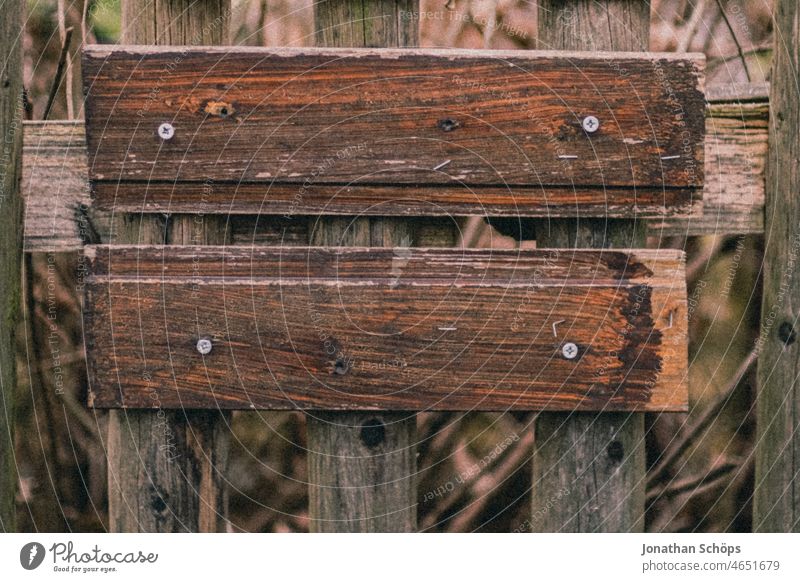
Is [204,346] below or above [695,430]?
above

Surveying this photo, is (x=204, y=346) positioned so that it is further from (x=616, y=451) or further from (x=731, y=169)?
(x=731, y=169)

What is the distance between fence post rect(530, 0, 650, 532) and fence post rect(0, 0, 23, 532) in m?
1.12

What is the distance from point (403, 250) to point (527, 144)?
0.33m

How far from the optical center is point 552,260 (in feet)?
6.63

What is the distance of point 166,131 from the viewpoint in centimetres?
200

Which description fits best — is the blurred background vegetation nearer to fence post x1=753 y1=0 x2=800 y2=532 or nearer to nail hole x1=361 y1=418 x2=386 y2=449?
fence post x1=753 y1=0 x2=800 y2=532

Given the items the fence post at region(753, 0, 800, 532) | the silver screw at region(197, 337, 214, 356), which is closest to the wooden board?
the silver screw at region(197, 337, 214, 356)

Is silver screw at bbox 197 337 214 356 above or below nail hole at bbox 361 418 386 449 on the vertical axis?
above

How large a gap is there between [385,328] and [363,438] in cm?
24

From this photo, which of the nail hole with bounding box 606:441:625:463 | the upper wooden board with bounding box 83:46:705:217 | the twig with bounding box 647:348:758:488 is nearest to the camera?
the upper wooden board with bounding box 83:46:705:217

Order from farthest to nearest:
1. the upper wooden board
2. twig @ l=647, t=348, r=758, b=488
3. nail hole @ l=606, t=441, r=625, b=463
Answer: twig @ l=647, t=348, r=758, b=488 < nail hole @ l=606, t=441, r=625, b=463 < the upper wooden board

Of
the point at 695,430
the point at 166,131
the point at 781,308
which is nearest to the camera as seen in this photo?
the point at 166,131

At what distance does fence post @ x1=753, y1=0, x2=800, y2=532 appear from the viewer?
219 cm

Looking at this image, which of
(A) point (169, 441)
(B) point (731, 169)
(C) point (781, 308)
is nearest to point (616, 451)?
(C) point (781, 308)
